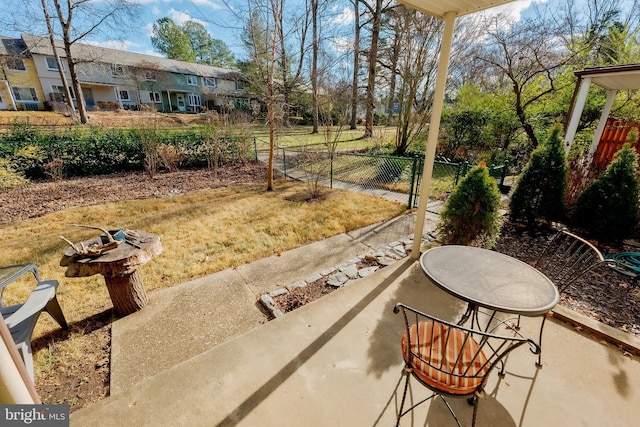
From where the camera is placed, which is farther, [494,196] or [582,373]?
[494,196]

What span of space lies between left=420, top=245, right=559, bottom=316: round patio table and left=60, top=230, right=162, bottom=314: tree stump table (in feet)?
8.52

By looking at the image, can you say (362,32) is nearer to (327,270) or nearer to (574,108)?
(574,108)

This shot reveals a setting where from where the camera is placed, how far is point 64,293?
298cm

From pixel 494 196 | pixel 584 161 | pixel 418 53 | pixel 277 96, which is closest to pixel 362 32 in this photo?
pixel 418 53

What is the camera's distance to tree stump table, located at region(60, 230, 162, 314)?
2281mm

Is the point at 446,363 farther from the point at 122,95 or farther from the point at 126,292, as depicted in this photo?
the point at 122,95

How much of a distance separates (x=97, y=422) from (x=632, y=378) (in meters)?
3.70

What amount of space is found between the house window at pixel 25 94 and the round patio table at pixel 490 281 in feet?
110

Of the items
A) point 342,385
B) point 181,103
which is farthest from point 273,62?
point 181,103

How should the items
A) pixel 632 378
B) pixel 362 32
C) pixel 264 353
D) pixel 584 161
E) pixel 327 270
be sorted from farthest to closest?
pixel 362 32 < pixel 584 161 < pixel 327 270 < pixel 264 353 < pixel 632 378

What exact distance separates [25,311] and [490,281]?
11.2ft

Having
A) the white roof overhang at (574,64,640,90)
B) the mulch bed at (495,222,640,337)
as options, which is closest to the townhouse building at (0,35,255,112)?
the white roof overhang at (574,64,640,90)

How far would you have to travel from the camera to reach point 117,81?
969 inches

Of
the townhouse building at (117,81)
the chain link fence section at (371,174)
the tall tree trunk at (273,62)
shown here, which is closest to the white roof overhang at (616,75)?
the chain link fence section at (371,174)
